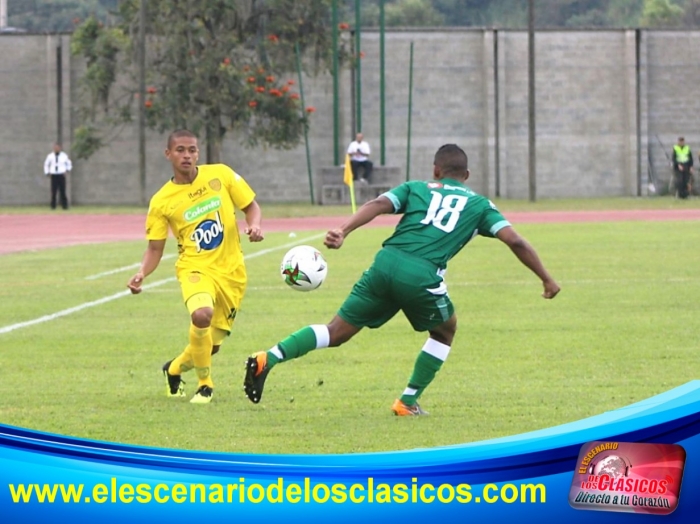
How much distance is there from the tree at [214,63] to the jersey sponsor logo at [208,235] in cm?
4019

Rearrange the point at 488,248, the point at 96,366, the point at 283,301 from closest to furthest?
the point at 96,366 < the point at 283,301 < the point at 488,248

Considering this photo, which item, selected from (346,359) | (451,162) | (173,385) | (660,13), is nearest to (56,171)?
(346,359)

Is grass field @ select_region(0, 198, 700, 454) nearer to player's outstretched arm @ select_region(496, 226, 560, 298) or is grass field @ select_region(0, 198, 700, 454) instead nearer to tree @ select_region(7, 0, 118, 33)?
player's outstretched arm @ select_region(496, 226, 560, 298)

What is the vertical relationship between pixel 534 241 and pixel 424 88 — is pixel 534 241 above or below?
below

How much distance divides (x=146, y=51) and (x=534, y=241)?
29.9 meters

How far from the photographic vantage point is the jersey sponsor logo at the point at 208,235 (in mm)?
9195

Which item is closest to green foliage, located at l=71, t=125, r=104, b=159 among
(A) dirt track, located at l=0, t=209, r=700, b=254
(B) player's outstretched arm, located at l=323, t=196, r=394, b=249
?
(A) dirt track, located at l=0, t=209, r=700, b=254

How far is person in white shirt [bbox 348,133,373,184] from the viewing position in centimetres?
4622

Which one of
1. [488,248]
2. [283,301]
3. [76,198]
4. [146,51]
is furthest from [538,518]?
Result: [76,198]

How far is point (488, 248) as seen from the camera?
24984mm

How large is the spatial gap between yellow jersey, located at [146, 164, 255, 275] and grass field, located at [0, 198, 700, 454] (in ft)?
3.11

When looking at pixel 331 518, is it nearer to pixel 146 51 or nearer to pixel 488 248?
pixel 488 248

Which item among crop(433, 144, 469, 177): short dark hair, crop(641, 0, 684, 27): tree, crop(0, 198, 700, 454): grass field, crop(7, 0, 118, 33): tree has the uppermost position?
crop(7, 0, 118, 33): tree

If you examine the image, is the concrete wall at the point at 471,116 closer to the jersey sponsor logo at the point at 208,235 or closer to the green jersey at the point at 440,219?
the jersey sponsor logo at the point at 208,235
